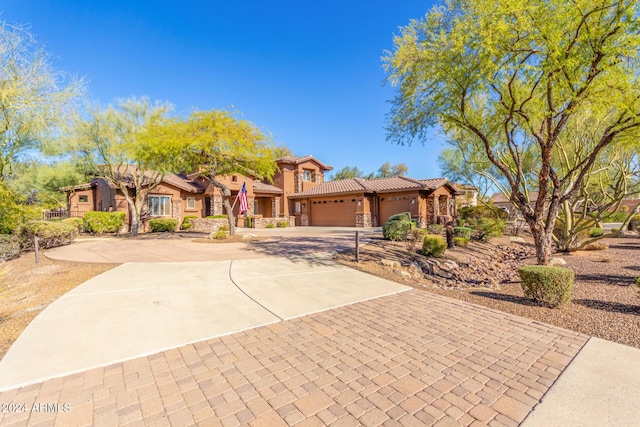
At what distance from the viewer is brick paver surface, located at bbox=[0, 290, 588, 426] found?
251 cm

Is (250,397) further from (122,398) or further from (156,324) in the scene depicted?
(156,324)

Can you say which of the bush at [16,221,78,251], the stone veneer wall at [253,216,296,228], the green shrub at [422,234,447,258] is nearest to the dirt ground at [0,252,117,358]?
the bush at [16,221,78,251]

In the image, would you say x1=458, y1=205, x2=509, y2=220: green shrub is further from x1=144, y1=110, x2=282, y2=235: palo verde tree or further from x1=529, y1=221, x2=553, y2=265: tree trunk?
A: x1=144, y1=110, x2=282, y2=235: palo verde tree

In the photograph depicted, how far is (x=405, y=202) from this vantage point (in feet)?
76.6

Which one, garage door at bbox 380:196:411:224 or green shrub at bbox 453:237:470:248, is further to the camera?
garage door at bbox 380:196:411:224

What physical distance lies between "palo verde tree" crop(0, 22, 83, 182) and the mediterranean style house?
33.9ft

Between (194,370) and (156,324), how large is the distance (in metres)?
1.63

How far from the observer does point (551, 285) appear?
17.6ft

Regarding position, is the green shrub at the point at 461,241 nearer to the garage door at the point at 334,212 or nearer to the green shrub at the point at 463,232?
the green shrub at the point at 463,232

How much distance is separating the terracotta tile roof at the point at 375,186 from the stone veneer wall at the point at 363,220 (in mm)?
1906

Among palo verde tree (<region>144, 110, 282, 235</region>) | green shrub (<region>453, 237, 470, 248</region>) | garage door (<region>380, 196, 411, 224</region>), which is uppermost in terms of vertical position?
palo verde tree (<region>144, 110, 282, 235</region>)

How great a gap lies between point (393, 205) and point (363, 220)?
9.01ft

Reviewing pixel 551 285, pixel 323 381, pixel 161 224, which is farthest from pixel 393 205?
pixel 323 381

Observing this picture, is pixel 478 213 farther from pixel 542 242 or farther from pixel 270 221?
pixel 270 221
